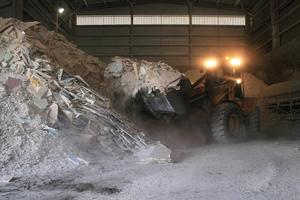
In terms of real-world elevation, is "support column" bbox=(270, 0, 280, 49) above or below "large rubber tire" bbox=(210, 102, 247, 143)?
above

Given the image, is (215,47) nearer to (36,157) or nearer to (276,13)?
(276,13)

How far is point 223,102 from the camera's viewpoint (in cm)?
949

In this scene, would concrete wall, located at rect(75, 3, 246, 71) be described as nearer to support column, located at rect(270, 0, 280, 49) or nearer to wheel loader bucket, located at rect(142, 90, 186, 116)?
support column, located at rect(270, 0, 280, 49)

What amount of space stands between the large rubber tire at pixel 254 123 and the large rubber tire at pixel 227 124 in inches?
83.3

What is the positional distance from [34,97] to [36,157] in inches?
46.7

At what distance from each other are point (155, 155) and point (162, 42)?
13586 millimetres

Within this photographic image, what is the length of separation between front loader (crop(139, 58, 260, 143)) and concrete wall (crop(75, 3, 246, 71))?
8.98 metres

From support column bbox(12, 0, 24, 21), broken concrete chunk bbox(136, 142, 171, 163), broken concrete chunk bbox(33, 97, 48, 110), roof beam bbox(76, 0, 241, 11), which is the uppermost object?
roof beam bbox(76, 0, 241, 11)

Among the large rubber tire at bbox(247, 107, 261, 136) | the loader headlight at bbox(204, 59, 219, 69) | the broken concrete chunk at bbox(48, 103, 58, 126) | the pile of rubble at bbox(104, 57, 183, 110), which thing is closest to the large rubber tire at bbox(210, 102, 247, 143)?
the loader headlight at bbox(204, 59, 219, 69)

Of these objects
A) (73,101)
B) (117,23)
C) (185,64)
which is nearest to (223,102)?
(73,101)

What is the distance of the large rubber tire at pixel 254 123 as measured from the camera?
38.4 ft

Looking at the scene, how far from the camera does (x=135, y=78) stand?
7.94 metres

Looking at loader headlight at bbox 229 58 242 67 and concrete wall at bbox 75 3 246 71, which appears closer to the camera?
loader headlight at bbox 229 58 242 67

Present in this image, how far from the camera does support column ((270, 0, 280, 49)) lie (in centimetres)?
1581
